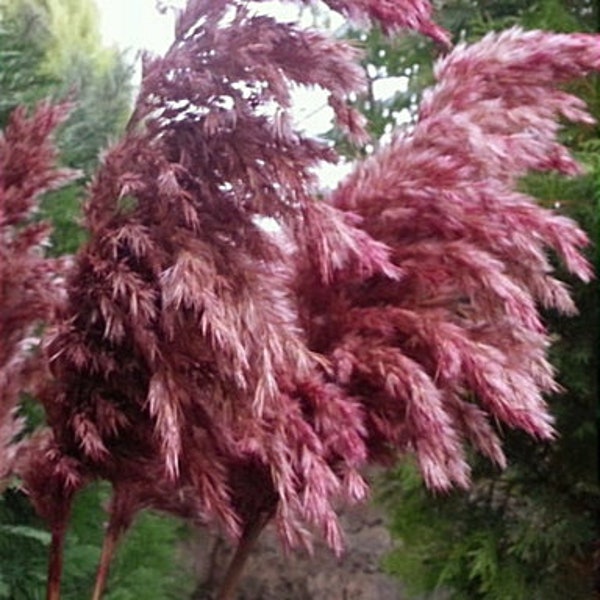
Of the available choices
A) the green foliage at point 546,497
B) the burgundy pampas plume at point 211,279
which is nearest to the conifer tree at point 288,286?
the burgundy pampas plume at point 211,279

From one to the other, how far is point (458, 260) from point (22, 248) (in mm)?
324

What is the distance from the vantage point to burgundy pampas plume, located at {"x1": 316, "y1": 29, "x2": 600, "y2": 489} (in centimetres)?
81

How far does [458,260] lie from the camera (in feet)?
2.69

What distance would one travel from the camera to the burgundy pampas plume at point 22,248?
70 centimetres

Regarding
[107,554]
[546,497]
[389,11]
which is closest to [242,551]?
[107,554]

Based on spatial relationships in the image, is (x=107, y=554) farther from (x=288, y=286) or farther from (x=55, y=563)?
(x=288, y=286)

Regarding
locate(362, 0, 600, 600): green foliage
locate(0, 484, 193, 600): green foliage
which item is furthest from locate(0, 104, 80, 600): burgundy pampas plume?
locate(362, 0, 600, 600): green foliage

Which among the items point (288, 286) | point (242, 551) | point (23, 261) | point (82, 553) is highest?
point (23, 261)

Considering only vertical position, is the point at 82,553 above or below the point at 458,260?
below

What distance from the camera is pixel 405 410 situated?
0.83 meters

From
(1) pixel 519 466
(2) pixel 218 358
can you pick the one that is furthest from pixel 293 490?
(1) pixel 519 466

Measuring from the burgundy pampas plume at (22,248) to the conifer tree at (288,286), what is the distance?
47 mm

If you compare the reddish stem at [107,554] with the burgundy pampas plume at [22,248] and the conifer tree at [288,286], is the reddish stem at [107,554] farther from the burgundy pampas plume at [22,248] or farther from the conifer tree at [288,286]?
the burgundy pampas plume at [22,248]

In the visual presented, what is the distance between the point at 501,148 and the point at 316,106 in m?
0.15
